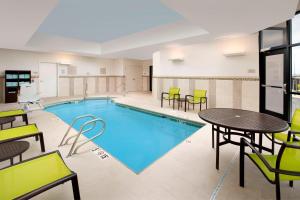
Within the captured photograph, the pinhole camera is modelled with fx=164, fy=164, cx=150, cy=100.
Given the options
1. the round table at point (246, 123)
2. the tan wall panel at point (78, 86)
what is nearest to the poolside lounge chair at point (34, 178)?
the round table at point (246, 123)

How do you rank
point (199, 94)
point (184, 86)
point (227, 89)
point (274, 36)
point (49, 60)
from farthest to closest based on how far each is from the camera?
point (49, 60), point (184, 86), point (199, 94), point (227, 89), point (274, 36)

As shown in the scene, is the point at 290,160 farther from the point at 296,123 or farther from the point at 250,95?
the point at 250,95

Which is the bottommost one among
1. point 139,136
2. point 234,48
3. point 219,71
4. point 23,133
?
point 139,136

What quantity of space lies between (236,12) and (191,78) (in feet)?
12.3

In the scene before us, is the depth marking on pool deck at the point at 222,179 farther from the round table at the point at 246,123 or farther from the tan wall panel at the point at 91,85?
the tan wall panel at the point at 91,85

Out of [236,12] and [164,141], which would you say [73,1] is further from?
[164,141]

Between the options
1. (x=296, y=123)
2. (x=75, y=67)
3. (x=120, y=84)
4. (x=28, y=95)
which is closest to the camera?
(x=296, y=123)

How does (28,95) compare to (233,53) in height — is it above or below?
below

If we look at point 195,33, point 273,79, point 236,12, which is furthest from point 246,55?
point 236,12

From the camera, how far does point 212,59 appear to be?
20.3 feet

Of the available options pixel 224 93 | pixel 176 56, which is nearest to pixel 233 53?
pixel 224 93

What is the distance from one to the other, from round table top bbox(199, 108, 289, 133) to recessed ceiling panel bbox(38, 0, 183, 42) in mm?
3250

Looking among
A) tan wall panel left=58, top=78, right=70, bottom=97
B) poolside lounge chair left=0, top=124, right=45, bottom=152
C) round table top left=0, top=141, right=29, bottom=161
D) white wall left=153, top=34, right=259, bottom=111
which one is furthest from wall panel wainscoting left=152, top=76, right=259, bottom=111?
tan wall panel left=58, top=78, right=70, bottom=97

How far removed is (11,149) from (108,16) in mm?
4467
